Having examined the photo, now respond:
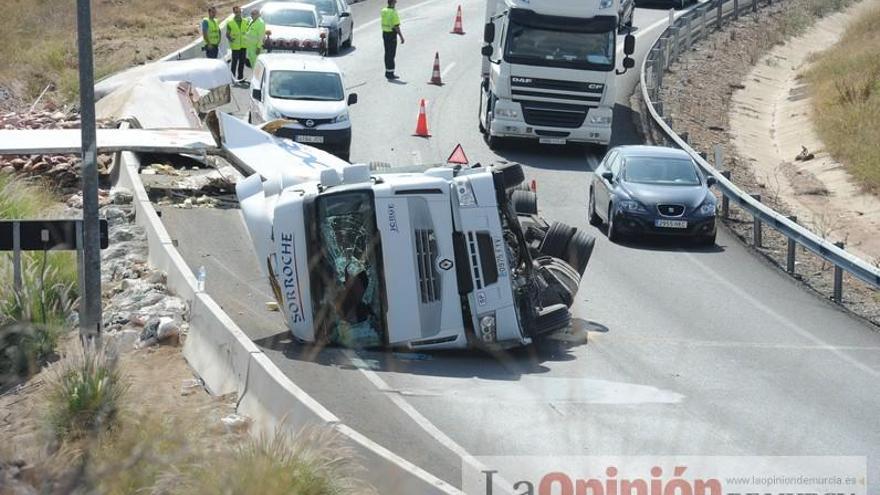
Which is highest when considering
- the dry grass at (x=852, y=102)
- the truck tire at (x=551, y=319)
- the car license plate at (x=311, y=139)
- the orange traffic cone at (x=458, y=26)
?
the truck tire at (x=551, y=319)

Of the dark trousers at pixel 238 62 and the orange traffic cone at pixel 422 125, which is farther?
the dark trousers at pixel 238 62

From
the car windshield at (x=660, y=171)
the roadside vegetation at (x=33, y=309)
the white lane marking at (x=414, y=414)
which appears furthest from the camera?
the car windshield at (x=660, y=171)

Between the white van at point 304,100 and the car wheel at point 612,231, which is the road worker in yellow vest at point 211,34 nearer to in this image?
the white van at point 304,100

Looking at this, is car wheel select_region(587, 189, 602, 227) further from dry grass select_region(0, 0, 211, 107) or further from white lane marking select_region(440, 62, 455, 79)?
white lane marking select_region(440, 62, 455, 79)

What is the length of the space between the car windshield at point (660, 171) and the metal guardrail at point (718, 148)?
1130mm

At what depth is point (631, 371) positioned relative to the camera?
1498 cm

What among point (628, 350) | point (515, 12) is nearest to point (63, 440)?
point (628, 350)

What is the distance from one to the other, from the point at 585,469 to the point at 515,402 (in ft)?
7.66

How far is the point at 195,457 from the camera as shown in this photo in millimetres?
9781

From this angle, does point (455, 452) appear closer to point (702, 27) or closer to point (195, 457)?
point (195, 457)

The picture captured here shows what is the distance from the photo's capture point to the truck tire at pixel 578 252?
57.4 ft

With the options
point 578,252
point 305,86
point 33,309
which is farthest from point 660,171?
point 33,309

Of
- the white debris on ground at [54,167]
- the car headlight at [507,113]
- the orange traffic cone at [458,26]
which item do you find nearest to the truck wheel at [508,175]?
the white debris on ground at [54,167]

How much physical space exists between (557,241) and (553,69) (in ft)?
36.3
